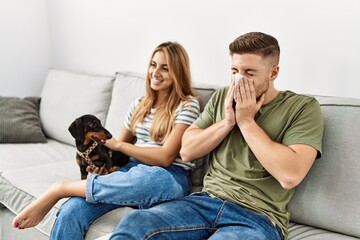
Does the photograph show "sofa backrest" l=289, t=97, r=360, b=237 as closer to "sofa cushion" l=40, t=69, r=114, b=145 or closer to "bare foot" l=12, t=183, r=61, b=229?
"bare foot" l=12, t=183, r=61, b=229

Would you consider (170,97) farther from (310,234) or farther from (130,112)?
(310,234)

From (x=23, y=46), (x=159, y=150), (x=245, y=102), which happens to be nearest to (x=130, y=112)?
(x=159, y=150)

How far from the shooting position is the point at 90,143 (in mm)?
1968

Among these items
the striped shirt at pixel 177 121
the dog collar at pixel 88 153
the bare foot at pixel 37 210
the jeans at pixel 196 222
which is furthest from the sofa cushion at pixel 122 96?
the jeans at pixel 196 222

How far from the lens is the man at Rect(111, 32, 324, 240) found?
1.53 metres

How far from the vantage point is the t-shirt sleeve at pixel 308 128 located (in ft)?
5.23

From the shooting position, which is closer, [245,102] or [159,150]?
[245,102]

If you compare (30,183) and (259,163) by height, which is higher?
(259,163)

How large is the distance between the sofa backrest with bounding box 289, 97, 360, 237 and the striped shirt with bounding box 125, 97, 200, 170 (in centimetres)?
55

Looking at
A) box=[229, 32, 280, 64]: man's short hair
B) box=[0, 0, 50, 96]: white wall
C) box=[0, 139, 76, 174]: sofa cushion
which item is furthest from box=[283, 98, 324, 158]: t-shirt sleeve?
box=[0, 0, 50, 96]: white wall

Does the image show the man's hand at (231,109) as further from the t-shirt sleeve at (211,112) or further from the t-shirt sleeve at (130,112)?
the t-shirt sleeve at (130,112)

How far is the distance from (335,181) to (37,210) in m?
1.13

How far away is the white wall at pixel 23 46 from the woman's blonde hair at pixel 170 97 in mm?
1650

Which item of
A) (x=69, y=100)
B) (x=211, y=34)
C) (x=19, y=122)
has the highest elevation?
(x=211, y=34)
